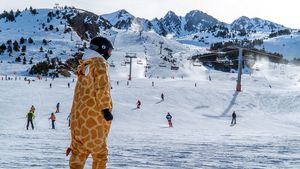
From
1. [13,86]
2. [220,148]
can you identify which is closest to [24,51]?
[13,86]

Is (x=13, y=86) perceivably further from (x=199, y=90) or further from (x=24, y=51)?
(x=24, y=51)

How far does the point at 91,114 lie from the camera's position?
543cm

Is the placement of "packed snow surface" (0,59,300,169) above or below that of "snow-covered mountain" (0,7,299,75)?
below

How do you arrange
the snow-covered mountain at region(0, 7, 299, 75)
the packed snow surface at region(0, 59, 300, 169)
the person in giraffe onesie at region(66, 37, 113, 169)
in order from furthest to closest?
the snow-covered mountain at region(0, 7, 299, 75), the packed snow surface at region(0, 59, 300, 169), the person in giraffe onesie at region(66, 37, 113, 169)

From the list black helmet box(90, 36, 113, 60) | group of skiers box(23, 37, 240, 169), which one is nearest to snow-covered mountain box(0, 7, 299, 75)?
black helmet box(90, 36, 113, 60)

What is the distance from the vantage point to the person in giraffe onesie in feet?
17.8

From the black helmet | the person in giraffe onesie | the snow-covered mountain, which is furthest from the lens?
the snow-covered mountain

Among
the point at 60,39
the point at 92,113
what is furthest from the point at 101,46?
the point at 60,39

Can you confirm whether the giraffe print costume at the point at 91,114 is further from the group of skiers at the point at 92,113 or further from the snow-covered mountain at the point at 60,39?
the snow-covered mountain at the point at 60,39

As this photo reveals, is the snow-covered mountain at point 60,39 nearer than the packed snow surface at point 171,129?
No

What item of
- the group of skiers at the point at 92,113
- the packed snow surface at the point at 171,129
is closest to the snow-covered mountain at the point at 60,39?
the packed snow surface at the point at 171,129

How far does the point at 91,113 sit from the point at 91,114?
0.04 ft

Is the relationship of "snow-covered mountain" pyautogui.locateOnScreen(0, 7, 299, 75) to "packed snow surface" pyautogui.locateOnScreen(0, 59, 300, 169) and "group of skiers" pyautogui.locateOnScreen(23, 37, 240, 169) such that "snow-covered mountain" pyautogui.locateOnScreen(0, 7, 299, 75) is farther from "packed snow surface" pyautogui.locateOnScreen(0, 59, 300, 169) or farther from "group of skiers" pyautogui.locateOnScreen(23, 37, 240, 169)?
"group of skiers" pyautogui.locateOnScreen(23, 37, 240, 169)

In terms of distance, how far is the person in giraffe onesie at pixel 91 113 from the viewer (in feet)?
17.8
